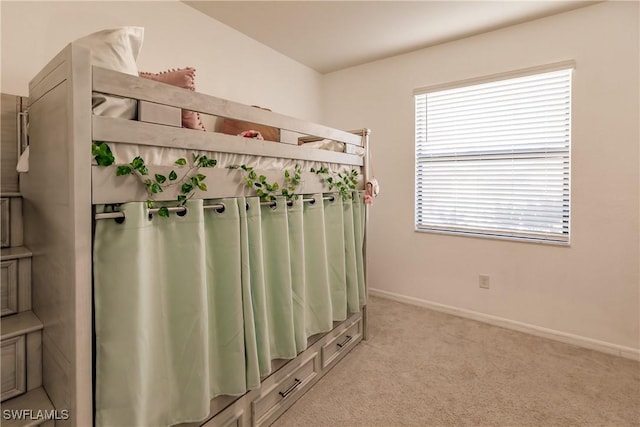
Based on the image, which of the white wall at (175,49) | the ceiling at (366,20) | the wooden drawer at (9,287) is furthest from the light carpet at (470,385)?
the ceiling at (366,20)

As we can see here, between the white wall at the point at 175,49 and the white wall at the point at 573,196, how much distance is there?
949mm

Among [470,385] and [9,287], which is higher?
[9,287]

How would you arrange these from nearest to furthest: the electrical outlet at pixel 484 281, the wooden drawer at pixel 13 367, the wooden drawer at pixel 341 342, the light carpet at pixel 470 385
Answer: the wooden drawer at pixel 13 367
the light carpet at pixel 470 385
the wooden drawer at pixel 341 342
the electrical outlet at pixel 484 281

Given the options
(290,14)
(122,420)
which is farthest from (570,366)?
(290,14)

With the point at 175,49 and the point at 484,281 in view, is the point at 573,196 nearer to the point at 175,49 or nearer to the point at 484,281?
the point at 484,281

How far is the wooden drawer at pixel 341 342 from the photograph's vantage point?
2.10 meters

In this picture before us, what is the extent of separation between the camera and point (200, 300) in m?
1.21

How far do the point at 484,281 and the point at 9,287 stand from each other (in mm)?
3132

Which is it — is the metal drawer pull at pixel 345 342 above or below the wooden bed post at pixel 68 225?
below

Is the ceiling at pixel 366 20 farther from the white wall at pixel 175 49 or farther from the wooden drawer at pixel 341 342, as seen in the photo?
the wooden drawer at pixel 341 342

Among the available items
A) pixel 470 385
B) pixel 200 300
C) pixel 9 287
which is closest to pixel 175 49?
pixel 9 287

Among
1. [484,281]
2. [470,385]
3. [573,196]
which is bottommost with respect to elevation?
[470,385]

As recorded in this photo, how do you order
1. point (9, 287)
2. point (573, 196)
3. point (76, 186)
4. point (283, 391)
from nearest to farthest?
1. point (76, 186)
2. point (9, 287)
3. point (283, 391)
4. point (573, 196)

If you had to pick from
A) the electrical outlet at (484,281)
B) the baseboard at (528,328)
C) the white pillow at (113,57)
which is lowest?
the baseboard at (528,328)
